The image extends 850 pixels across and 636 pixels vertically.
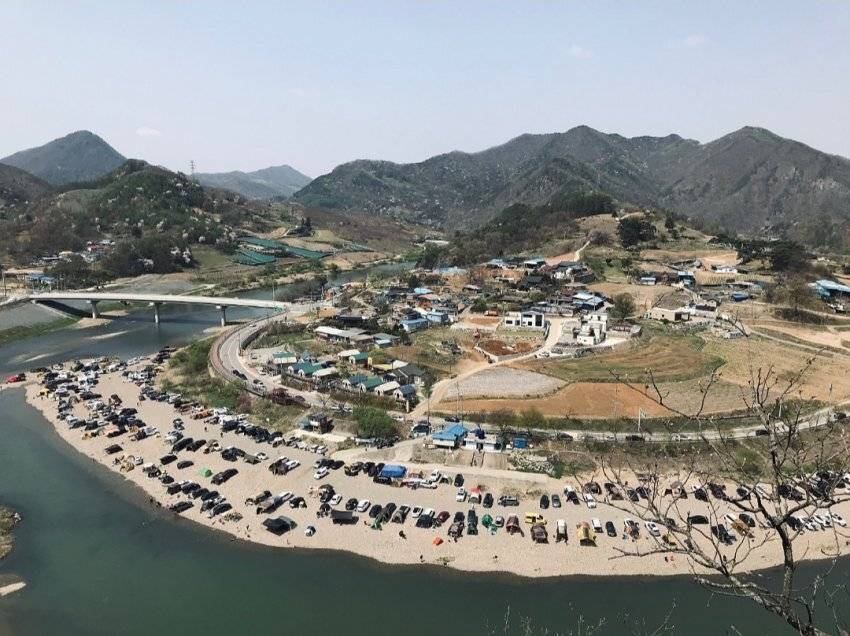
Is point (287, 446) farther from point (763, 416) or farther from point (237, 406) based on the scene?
point (763, 416)

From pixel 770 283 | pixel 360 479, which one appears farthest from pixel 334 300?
pixel 770 283

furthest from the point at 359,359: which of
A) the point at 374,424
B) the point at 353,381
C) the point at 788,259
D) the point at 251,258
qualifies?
the point at 251,258

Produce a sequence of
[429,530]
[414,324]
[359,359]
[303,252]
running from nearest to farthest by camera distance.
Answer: [429,530], [359,359], [414,324], [303,252]

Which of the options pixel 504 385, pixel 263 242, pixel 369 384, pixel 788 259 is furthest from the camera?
pixel 263 242

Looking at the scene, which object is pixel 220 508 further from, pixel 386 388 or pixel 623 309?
pixel 623 309

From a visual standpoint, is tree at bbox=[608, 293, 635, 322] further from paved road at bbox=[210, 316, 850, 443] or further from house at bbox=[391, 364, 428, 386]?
house at bbox=[391, 364, 428, 386]
